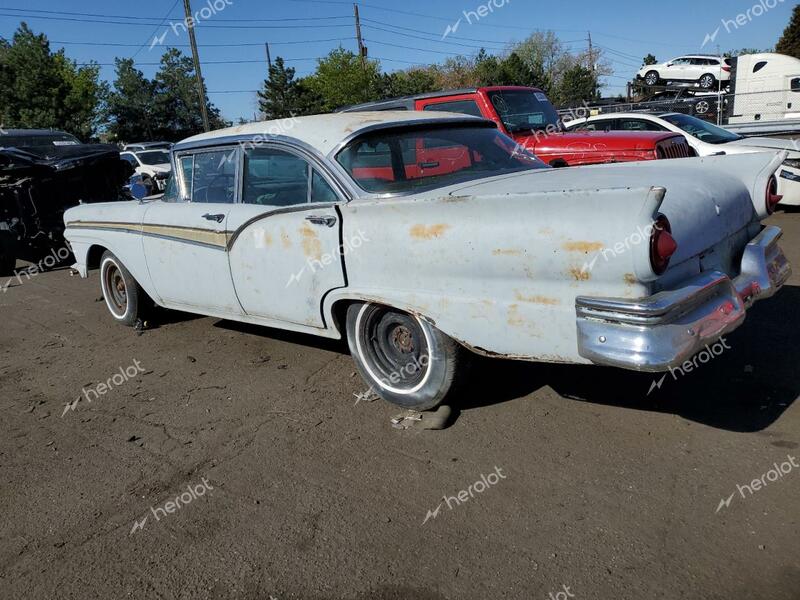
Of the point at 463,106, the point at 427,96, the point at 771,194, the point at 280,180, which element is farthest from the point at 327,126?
the point at 427,96

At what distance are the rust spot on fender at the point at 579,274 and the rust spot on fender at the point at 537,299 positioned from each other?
139 millimetres

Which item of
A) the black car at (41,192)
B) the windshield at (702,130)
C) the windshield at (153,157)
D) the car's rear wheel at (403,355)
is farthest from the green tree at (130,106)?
the car's rear wheel at (403,355)

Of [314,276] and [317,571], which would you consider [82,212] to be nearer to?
[314,276]

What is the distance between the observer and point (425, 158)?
389cm

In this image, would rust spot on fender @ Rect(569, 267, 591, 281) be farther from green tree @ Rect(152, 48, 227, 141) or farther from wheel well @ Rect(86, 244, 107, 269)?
green tree @ Rect(152, 48, 227, 141)

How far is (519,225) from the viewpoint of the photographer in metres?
2.71

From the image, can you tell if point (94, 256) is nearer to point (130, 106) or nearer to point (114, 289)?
point (114, 289)

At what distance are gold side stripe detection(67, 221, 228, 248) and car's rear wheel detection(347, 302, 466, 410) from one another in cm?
122

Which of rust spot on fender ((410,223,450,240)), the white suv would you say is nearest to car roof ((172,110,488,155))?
rust spot on fender ((410,223,450,240))

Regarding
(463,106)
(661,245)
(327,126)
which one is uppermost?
(463,106)

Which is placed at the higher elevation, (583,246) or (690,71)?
(690,71)

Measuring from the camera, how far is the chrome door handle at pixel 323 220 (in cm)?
344

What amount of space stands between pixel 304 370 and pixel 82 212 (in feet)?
9.96

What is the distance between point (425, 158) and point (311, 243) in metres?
0.94
